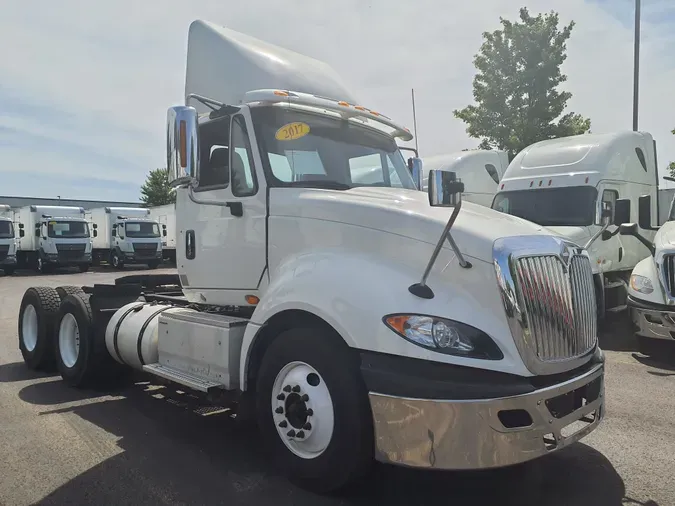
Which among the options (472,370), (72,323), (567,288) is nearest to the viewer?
(472,370)

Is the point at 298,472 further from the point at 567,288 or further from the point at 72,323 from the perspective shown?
the point at 72,323

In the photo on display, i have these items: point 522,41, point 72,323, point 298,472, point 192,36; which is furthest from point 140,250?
point 298,472

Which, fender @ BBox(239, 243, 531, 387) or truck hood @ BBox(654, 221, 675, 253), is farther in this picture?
truck hood @ BBox(654, 221, 675, 253)

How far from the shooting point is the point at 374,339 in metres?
3.32

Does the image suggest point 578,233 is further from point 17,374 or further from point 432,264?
point 17,374

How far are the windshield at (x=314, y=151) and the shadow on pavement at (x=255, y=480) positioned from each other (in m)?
2.10

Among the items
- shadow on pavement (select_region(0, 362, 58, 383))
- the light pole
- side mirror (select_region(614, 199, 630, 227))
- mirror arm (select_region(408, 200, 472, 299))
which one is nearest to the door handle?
mirror arm (select_region(408, 200, 472, 299))

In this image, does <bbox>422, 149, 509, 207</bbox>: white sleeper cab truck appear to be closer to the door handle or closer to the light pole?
the light pole

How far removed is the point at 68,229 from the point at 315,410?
1129 inches

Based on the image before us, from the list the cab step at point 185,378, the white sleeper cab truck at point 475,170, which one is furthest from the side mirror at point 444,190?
the white sleeper cab truck at point 475,170

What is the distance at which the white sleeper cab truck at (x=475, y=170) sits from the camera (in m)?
13.3

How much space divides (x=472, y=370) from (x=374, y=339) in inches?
22.2

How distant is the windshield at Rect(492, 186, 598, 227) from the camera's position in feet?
33.2

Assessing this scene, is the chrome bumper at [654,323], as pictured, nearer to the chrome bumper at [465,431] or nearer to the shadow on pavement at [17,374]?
the chrome bumper at [465,431]
